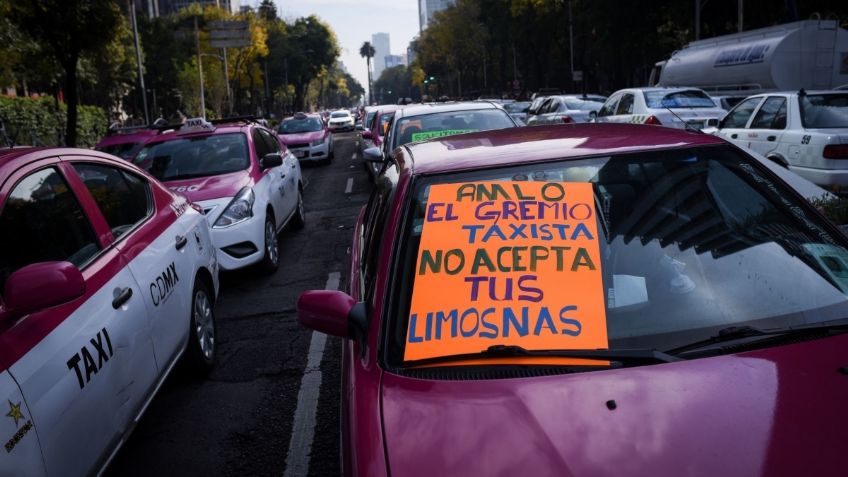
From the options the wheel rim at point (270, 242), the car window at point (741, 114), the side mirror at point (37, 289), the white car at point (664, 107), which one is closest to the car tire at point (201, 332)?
the side mirror at point (37, 289)

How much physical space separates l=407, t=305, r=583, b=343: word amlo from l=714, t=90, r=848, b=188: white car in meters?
8.24

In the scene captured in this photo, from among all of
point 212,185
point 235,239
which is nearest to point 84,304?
point 235,239

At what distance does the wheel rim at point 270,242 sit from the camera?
25.9 ft

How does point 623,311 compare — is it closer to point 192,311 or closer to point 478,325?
point 478,325

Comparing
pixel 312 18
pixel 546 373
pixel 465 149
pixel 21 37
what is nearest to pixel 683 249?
pixel 546 373

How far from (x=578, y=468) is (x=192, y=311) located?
334 centimetres

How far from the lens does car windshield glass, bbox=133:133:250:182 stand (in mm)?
8266

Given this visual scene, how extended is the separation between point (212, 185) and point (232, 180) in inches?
8.8

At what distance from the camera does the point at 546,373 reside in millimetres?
2193

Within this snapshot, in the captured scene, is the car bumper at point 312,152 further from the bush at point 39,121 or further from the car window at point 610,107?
the bush at point 39,121

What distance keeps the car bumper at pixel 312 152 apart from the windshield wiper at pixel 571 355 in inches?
753

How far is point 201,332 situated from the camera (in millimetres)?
4934

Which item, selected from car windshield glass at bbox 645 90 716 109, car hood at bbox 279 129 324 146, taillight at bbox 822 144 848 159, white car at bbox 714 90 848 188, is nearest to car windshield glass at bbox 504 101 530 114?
car hood at bbox 279 129 324 146

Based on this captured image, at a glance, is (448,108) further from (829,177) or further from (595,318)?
(595,318)
